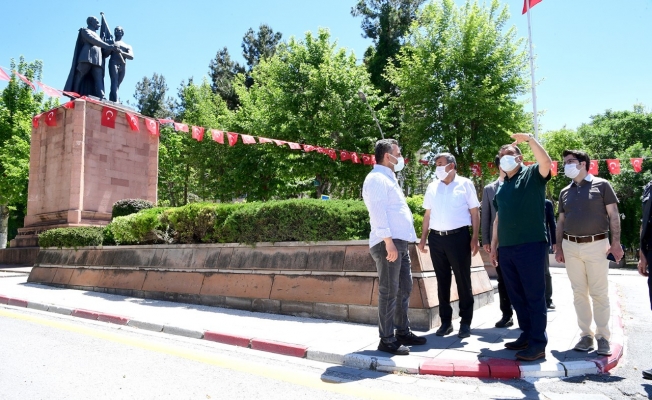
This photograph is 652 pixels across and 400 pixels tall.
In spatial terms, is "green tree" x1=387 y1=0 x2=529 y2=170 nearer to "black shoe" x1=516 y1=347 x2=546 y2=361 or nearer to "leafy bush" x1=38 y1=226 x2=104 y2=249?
"leafy bush" x1=38 y1=226 x2=104 y2=249

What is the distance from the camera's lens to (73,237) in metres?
12.2

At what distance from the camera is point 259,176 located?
26578 millimetres

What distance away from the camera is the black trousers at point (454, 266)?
5.55 meters

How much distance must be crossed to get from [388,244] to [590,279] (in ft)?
7.13

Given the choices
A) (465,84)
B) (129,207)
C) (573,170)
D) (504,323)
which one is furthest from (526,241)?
(465,84)

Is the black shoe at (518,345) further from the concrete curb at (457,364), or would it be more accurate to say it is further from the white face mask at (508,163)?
the white face mask at (508,163)

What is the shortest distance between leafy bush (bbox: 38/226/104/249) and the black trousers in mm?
9314

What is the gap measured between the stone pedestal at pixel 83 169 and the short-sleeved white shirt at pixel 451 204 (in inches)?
602

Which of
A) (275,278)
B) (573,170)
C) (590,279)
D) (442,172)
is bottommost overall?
(275,278)

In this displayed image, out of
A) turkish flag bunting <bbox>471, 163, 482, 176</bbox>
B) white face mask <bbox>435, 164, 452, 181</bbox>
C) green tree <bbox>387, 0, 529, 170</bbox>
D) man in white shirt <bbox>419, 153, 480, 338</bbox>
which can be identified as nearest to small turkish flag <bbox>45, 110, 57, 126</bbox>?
green tree <bbox>387, 0, 529, 170</bbox>

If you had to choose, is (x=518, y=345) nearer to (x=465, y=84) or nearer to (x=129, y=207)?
(x=129, y=207)

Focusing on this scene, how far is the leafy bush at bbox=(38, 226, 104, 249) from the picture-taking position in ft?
38.8

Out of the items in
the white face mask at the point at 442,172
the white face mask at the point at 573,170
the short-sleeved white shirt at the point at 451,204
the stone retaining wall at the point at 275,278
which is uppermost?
the white face mask at the point at 442,172

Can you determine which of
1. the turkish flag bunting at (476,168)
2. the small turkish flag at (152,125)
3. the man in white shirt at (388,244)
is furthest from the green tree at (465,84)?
the man in white shirt at (388,244)
